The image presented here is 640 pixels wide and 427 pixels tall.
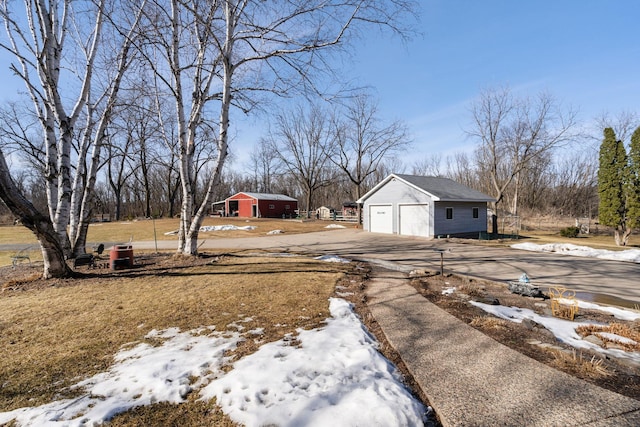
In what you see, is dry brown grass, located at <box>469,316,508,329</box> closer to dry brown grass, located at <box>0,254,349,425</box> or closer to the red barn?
dry brown grass, located at <box>0,254,349,425</box>

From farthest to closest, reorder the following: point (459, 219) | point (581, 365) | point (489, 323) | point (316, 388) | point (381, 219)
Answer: point (381, 219)
point (459, 219)
point (489, 323)
point (581, 365)
point (316, 388)

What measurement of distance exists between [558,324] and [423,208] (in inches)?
573

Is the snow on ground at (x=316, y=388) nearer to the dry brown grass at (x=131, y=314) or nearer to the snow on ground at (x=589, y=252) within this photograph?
the dry brown grass at (x=131, y=314)

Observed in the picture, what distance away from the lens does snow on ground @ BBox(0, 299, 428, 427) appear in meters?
2.36

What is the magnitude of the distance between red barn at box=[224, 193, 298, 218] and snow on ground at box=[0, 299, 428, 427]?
36.4 meters

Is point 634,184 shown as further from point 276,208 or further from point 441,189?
point 276,208

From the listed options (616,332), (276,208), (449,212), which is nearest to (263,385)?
(616,332)

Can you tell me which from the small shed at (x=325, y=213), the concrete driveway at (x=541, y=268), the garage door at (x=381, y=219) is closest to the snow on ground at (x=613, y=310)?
the concrete driveway at (x=541, y=268)

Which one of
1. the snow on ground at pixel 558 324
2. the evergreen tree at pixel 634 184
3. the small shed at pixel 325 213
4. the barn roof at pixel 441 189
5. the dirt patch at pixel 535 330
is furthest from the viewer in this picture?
the small shed at pixel 325 213

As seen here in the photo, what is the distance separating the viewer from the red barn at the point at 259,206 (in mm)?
39781

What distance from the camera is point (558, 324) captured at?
4.41 metres

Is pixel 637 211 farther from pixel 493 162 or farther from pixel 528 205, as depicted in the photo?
pixel 528 205

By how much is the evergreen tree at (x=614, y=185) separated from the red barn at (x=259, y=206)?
33165 millimetres

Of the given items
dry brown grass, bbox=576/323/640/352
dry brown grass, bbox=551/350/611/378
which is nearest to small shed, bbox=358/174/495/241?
dry brown grass, bbox=576/323/640/352
